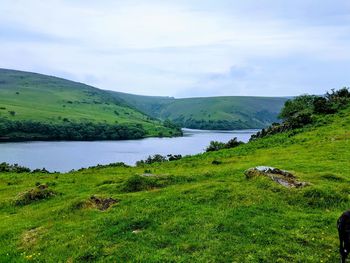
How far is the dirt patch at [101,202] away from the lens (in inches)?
1052

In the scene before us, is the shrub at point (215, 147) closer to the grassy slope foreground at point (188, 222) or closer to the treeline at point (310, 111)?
the treeline at point (310, 111)

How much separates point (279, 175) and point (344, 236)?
1219 cm

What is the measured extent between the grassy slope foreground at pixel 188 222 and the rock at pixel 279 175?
32.3 inches

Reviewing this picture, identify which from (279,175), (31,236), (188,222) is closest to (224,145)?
(279,175)

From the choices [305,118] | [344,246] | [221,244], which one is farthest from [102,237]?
[305,118]

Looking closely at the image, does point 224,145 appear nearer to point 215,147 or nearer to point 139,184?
point 215,147

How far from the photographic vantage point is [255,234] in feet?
63.8

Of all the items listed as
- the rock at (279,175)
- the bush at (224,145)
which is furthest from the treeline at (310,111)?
the rock at (279,175)

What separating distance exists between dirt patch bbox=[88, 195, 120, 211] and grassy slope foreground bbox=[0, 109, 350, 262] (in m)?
0.48

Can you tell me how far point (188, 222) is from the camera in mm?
21484

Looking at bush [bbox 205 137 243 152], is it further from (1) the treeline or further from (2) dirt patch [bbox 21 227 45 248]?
(2) dirt patch [bbox 21 227 45 248]

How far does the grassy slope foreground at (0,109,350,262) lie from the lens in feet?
59.9

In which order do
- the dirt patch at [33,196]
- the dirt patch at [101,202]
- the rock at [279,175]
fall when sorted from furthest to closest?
the dirt patch at [33,196] < the dirt patch at [101,202] < the rock at [279,175]

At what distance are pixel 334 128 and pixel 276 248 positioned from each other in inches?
1749
